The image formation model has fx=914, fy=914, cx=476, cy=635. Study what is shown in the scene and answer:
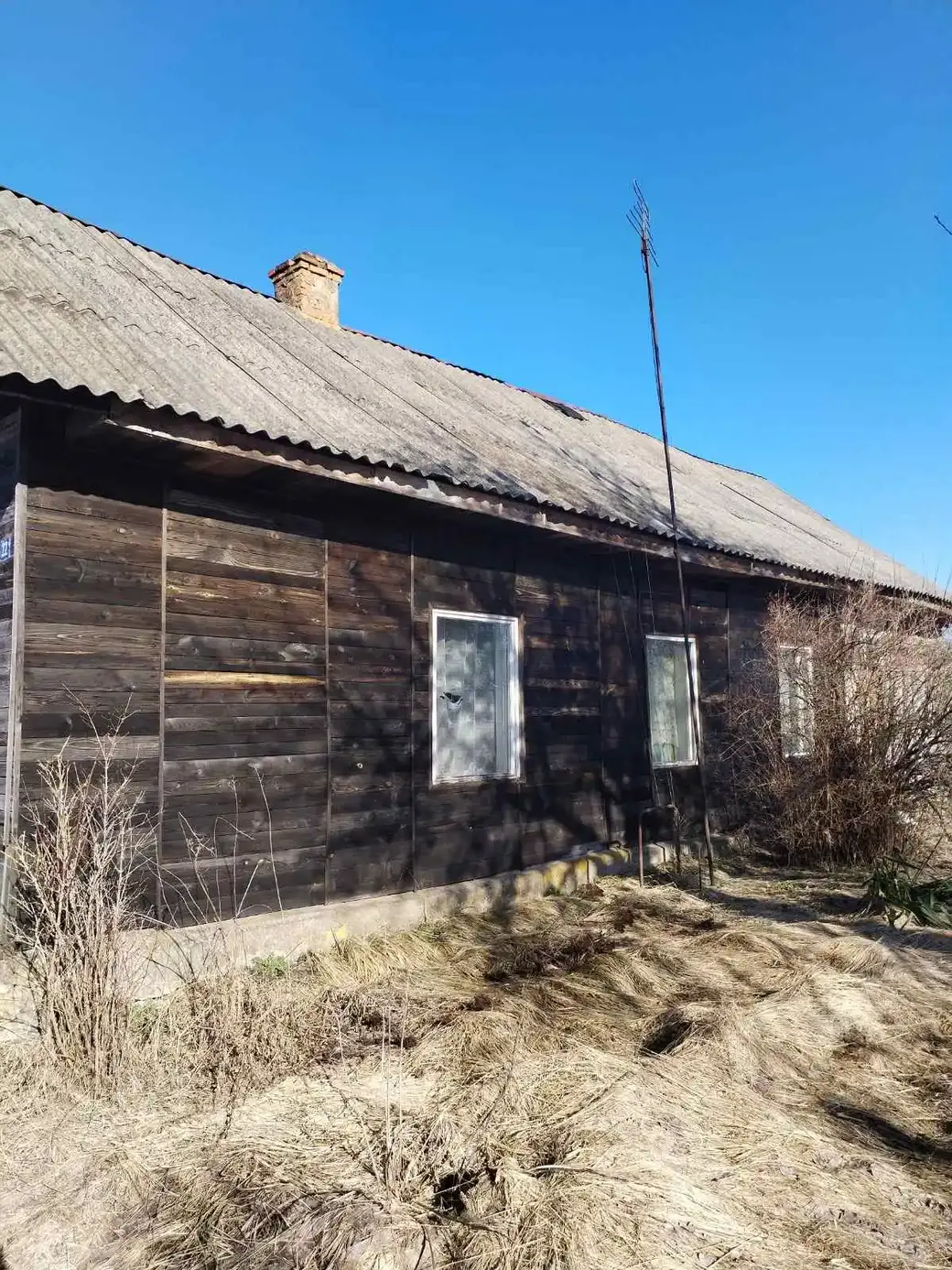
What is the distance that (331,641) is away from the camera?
Answer: 21.1ft

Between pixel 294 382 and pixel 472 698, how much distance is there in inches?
114

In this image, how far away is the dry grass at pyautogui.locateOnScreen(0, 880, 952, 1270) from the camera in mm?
2785

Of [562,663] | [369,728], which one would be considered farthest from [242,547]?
[562,663]

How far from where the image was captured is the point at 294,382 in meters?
7.13

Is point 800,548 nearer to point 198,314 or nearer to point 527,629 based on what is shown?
point 527,629

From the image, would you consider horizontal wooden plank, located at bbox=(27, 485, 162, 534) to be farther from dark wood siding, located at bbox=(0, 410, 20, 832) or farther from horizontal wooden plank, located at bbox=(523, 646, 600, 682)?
horizontal wooden plank, located at bbox=(523, 646, 600, 682)

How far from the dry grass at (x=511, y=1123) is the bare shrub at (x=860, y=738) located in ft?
8.51

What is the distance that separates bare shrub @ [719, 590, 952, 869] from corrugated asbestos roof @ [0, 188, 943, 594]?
149 cm

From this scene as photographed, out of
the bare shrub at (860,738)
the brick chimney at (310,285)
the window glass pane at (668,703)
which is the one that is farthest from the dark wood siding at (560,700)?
the brick chimney at (310,285)

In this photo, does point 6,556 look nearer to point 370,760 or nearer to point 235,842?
point 235,842

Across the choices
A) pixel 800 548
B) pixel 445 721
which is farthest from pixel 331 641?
pixel 800 548

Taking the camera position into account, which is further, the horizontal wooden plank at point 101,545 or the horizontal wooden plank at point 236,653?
the horizontal wooden plank at point 236,653

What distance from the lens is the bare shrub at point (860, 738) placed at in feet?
25.7

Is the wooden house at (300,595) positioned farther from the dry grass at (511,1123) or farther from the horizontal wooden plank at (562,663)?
the dry grass at (511,1123)
